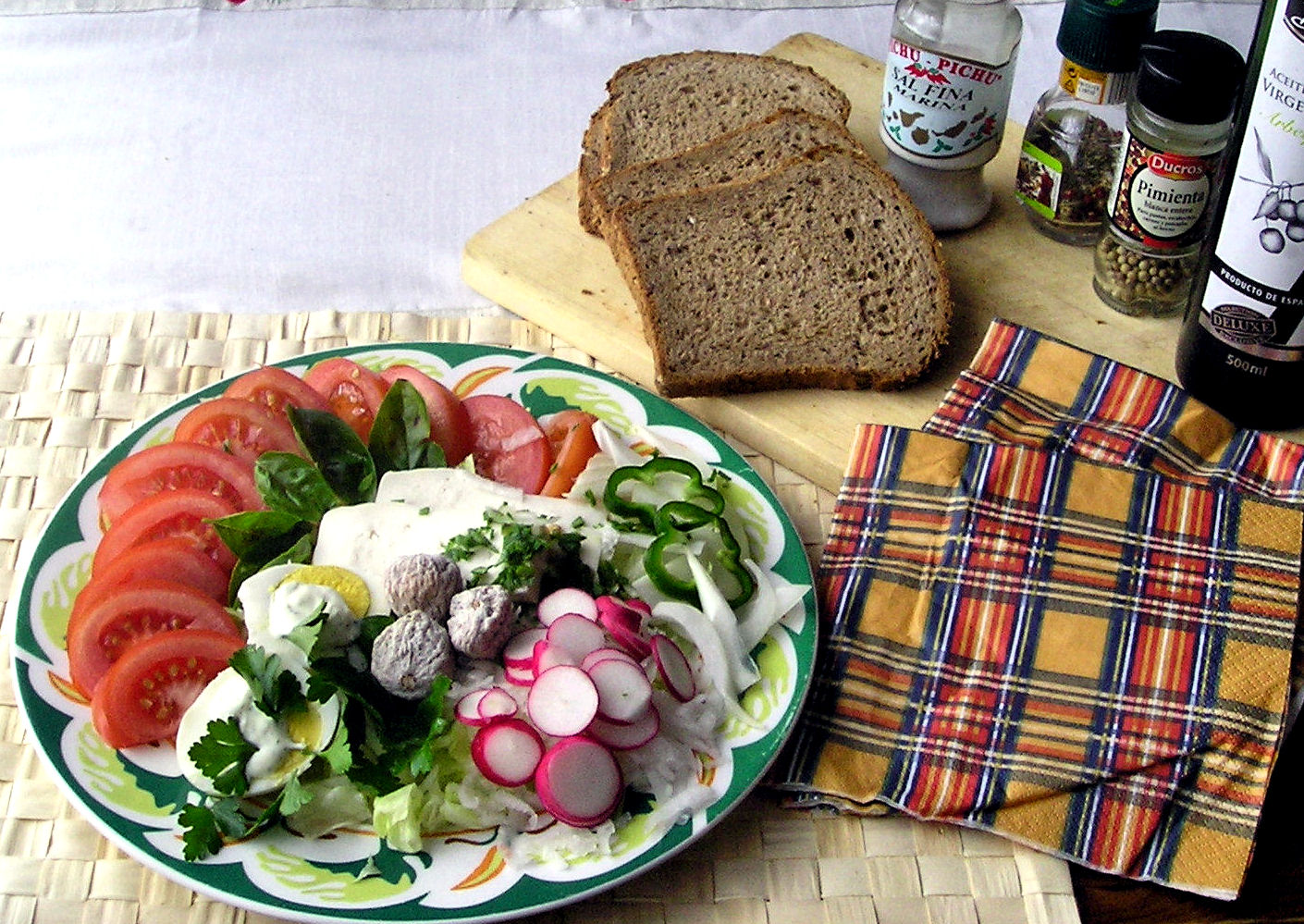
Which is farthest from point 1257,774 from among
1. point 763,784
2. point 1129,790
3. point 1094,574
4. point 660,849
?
point 660,849

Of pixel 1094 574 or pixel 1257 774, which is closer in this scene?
pixel 1257 774

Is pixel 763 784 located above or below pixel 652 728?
below

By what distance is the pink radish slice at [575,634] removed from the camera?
1847mm

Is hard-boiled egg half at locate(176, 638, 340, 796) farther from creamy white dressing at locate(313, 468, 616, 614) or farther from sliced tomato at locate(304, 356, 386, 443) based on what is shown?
sliced tomato at locate(304, 356, 386, 443)

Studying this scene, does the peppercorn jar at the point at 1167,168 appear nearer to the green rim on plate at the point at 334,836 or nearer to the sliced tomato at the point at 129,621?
the green rim on plate at the point at 334,836

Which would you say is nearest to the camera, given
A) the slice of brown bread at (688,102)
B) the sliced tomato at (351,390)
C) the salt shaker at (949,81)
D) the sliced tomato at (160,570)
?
the sliced tomato at (160,570)

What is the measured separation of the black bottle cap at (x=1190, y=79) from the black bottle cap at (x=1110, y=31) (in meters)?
0.10

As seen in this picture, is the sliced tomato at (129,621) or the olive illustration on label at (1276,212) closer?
the sliced tomato at (129,621)

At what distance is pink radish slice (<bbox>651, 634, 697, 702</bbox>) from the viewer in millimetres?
1870

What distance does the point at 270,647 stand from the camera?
179 cm

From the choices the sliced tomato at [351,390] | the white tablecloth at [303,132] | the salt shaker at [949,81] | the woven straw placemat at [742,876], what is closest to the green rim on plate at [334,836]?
the woven straw placemat at [742,876]

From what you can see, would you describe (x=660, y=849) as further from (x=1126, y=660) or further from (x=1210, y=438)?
(x=1210, y=438)

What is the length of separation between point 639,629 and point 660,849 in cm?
30

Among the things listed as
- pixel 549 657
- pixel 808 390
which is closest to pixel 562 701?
pixel 549 657
